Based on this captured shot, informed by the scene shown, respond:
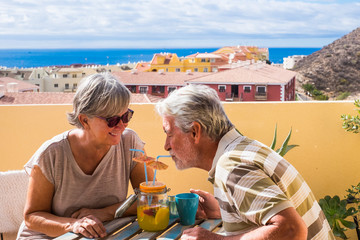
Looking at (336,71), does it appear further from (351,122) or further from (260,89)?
(351,122)

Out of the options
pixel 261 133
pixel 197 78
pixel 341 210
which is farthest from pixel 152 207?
pixel 197 78

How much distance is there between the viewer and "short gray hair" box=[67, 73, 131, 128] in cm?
168

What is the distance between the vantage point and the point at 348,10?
9881 cm

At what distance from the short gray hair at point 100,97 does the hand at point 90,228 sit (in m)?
0.39

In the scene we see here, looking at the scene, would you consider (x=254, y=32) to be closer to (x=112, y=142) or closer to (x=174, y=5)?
(x=174, y=5)

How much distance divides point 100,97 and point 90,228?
1.52ft

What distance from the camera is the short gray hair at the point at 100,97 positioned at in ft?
5.50

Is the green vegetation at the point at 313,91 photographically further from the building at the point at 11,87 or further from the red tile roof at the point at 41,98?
the red tile roof at the point at 41,98

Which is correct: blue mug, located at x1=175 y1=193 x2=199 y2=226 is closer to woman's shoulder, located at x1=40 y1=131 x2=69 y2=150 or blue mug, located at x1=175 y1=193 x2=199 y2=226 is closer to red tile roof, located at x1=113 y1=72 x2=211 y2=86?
woman's shoulder, located at x1=40 y1=131 x2=69 y2=150

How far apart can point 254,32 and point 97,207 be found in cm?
11052

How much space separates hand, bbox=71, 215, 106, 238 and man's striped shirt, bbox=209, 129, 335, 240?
420 millimetres

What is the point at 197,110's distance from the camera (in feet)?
4.45

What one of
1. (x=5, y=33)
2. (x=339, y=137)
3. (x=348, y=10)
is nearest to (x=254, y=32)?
(x=348, y=10)

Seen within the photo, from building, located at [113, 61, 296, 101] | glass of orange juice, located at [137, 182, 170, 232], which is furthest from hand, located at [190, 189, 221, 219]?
building, located at [113, 61, 296, 101]
